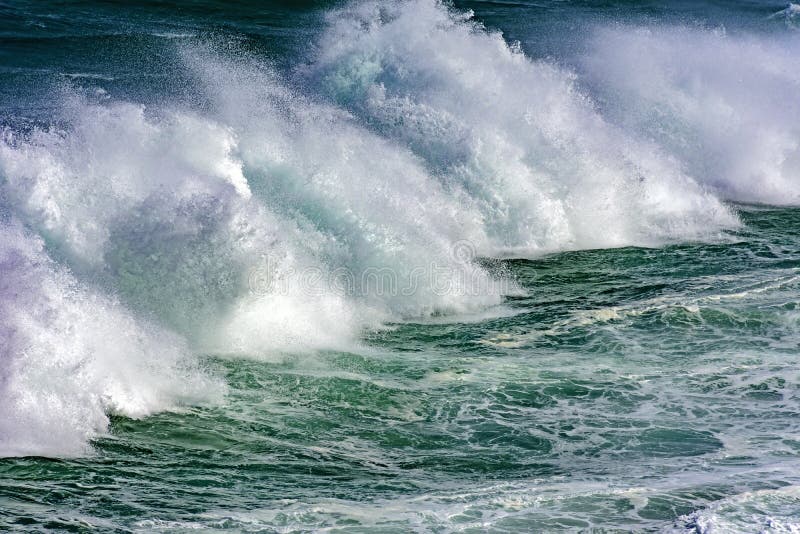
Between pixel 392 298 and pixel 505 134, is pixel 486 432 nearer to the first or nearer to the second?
pixel 392 298

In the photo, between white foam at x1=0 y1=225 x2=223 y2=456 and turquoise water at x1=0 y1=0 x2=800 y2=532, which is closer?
turquoise water at x1=0 y1=0 x2=800 y2=532

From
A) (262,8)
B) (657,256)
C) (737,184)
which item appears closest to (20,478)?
(657,256)

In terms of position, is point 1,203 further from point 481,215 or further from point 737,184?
point 737,184

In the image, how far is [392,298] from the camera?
14984 mm

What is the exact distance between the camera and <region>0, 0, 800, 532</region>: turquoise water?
955cm

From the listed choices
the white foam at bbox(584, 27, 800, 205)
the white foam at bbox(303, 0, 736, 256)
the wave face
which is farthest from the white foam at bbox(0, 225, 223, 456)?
the white foam at bbox(584, 27, 800, 205)

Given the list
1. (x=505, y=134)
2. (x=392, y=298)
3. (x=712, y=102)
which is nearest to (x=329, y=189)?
(x=392, y=298)

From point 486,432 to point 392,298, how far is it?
4.31 m

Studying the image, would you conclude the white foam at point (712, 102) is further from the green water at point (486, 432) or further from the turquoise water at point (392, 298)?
the green water at point (486, 432)

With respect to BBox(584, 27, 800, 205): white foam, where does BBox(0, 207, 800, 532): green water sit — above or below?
below

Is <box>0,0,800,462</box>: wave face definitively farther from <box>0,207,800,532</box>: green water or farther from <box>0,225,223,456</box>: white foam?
<box>0,207,800,532</box>: green water

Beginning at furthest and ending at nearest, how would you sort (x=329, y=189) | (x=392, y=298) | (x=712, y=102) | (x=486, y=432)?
(x=712, y=102)
(x=329, y=189)
(x=392, y=298)
(x=486, y=432)

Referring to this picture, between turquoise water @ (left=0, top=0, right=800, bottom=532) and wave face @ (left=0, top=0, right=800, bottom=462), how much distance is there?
0.05 meters

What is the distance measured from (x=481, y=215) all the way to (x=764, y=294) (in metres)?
4.91
